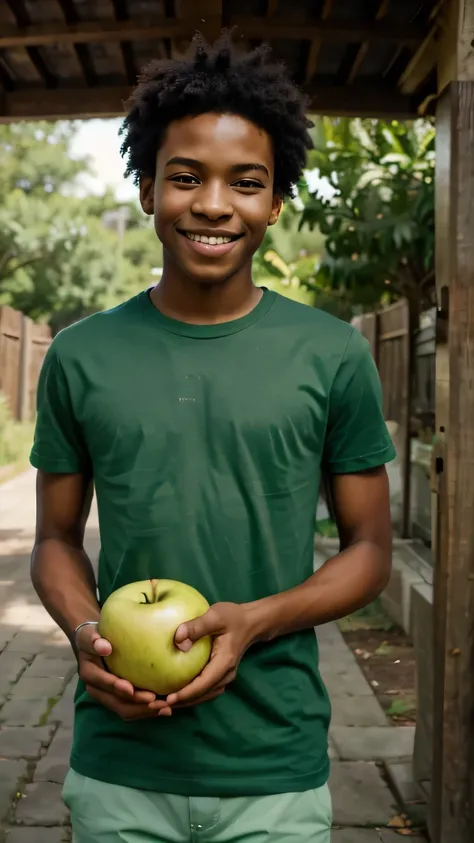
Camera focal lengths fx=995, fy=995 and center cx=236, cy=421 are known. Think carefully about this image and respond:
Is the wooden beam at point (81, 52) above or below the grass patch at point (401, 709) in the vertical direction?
above

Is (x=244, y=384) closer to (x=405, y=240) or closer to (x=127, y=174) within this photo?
(x=127, y=174)

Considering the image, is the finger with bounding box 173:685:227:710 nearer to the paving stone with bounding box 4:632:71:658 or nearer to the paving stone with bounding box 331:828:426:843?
the paving stone with bounding box 331:828:426:843

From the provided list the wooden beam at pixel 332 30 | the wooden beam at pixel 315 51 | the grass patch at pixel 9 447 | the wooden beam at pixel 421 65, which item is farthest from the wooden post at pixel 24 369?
the wooden beam at pixel 332 30

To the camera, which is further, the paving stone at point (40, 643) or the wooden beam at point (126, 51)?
the paving stone at point (40, 643)

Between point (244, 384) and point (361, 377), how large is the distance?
0.78 feet

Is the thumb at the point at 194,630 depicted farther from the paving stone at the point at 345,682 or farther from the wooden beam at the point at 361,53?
the paving stone at the point at 345,682

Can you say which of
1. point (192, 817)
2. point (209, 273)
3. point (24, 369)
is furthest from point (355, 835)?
point (24, 369)

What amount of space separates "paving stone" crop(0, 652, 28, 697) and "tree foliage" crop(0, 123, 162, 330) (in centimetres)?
1740

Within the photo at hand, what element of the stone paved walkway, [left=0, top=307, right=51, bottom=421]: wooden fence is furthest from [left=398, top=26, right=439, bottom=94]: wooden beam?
[left=0, top=307, right=51, bottom=421]: wooden fence

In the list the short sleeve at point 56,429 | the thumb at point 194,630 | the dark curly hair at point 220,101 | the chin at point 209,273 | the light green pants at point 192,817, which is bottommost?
the light green pants at point 192,817

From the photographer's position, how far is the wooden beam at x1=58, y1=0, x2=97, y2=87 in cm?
390

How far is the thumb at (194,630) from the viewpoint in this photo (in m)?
1.61

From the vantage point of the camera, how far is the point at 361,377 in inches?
76.5

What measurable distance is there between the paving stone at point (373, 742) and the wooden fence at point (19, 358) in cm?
1236
